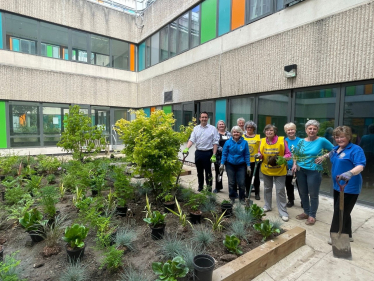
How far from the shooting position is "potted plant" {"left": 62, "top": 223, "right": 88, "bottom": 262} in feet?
7.91

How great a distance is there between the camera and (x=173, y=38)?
32.8 feet

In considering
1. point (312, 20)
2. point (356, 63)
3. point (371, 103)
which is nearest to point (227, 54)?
point (312, 20)

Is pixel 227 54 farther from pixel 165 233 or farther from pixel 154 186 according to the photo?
pixel 165 233

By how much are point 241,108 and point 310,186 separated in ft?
12.8

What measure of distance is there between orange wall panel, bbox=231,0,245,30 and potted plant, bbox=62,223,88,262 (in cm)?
684

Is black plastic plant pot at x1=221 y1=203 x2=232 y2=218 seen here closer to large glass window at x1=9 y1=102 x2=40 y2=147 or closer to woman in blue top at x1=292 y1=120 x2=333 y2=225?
woman in blue top at x1=292 y1=120 x2=333 y2=225

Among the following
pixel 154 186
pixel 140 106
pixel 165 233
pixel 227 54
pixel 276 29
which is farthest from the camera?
pixel 140 106

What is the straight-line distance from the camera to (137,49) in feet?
44.1

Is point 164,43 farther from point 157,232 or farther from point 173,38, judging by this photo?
Answer: point 157,232

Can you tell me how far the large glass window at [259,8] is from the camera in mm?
5969

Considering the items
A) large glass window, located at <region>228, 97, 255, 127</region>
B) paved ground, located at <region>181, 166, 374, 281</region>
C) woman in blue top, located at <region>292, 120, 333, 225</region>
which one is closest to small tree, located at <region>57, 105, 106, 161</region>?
large glass window, located at <region>228, 97, 255, 127</region>

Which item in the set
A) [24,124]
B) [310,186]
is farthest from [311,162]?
[24,124]

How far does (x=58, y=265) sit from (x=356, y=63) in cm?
590

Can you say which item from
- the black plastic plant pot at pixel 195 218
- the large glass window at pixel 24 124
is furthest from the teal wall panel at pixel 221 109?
the large glass window at pixel 24 124
